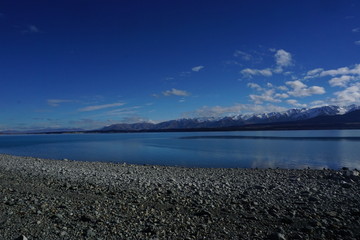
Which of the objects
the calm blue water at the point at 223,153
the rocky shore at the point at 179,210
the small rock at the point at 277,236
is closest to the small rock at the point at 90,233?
the rocky shore at the point at 179,210

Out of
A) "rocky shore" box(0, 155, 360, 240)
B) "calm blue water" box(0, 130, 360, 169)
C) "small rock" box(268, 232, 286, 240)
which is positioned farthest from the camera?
"calm blue water" box(0, 130, 360, 169)

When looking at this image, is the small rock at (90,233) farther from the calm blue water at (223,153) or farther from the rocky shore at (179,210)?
the calm blue water at (223,153)

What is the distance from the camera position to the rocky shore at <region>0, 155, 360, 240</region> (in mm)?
8766

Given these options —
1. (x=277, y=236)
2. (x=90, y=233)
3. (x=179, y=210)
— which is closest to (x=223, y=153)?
(x=179, y=210)

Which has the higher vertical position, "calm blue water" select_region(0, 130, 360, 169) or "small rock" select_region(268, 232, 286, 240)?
"small rock" select_region(268, 232, 286, 240)

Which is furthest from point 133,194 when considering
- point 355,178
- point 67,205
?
point 355,178

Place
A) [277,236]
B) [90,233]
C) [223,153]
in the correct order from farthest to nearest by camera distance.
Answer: [223,153] < [277,236] < [90,233]

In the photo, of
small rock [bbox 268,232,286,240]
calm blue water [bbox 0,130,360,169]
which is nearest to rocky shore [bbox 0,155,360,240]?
small rock [bbox 268,232,286,240]

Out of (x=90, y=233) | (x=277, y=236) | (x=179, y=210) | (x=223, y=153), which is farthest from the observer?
(x=223, y=153)

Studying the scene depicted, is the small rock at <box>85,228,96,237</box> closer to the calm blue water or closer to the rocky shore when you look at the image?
the rocky shore

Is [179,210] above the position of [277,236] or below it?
above

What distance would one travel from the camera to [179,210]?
11.3 metres

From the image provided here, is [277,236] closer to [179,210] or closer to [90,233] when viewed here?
[179,210]

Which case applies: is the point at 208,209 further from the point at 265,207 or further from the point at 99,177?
the point at 99,177
